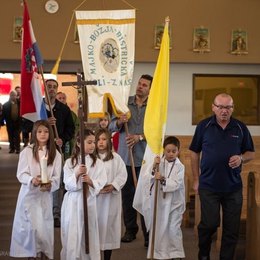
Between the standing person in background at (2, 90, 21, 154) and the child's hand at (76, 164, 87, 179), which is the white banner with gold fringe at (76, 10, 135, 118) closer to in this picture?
the child's hand at (76, 164, 87, 179)

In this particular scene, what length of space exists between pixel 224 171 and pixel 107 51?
1.83 m

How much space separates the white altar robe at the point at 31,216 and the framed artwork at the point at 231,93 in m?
7.93

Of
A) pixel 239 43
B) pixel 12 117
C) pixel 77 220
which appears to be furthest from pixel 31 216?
pixel 12 117

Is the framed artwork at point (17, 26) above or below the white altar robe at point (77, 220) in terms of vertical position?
above

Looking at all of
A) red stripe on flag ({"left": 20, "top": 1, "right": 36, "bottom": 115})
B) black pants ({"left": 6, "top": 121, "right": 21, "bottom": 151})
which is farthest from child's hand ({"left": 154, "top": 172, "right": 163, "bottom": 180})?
black pants ({"left": 6, "top": 121, "right": 21, "bottom": 151})

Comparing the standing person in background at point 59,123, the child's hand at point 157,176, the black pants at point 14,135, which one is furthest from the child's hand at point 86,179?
the black pants at point 14,135

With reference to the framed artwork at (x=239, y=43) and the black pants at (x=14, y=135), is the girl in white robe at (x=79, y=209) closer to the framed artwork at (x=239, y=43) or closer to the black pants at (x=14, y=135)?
the framed artwork at (x=239, y=43)

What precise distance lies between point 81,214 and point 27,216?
0.52 m

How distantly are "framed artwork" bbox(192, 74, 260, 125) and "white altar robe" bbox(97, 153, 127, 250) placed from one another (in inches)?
301

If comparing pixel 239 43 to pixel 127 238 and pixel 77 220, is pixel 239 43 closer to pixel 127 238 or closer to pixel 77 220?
pixel 127 238

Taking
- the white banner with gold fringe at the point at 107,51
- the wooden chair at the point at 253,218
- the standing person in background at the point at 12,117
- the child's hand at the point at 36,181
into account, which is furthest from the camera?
the standing person in background at the point at 12,117

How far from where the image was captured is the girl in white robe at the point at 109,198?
4785 millimetres

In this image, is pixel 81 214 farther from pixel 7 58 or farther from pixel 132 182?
pixel 7 58

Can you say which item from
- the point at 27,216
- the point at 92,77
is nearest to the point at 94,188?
the point at 27,216
